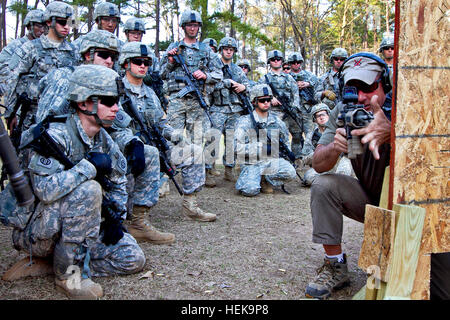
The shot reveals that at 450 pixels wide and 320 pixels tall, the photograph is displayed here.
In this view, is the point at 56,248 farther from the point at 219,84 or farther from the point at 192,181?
the point at 219,84

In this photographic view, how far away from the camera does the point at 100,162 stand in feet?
10.0

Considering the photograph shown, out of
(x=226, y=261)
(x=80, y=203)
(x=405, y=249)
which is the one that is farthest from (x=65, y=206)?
(x=405, y=249)

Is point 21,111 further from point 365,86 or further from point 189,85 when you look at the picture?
point 365,86

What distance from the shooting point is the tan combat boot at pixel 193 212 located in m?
4.93

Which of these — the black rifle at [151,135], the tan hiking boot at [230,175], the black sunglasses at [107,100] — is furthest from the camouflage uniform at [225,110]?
the black sunglasses at [107,100]

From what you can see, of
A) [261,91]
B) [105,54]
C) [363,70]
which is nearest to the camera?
[363,70]

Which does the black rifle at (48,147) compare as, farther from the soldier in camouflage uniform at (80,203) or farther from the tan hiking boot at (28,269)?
the tan hiking boot at (28,269)

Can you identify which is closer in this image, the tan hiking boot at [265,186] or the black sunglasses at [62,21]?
the black sunglasses at [62,21]

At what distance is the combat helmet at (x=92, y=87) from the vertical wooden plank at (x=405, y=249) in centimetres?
222

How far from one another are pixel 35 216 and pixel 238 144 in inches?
167

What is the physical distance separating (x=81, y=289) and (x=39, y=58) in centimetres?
352

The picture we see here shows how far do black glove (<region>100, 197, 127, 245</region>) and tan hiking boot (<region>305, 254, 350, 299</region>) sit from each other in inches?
60.4

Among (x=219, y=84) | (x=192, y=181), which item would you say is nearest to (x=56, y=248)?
(x=192, y=181)
